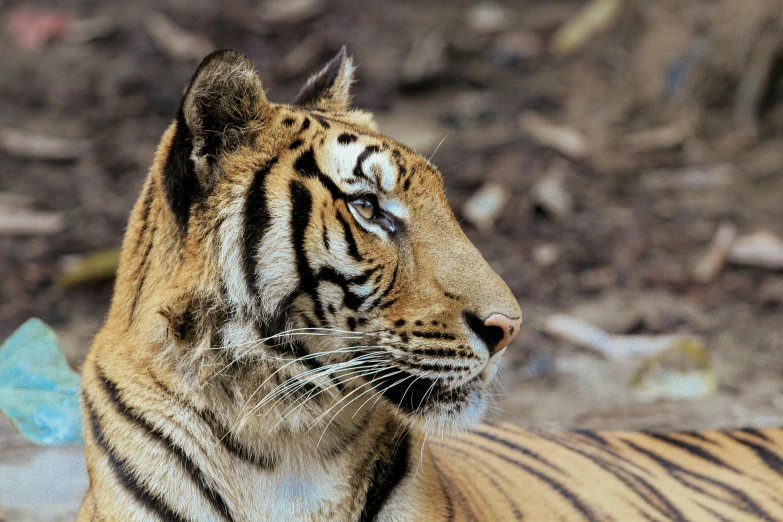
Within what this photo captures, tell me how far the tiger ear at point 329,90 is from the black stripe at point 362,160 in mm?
371

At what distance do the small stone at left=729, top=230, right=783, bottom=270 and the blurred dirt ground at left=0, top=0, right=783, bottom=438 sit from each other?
51mm

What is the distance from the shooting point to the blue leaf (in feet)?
6.90

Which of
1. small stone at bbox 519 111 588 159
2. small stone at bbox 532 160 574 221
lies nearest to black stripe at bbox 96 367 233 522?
small stone at bbox 532 160 574 221

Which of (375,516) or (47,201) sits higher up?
(47,201)

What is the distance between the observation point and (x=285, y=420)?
167 centimetres

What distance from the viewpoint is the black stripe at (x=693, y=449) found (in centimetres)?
231

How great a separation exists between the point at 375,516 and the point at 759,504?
1.11 metres

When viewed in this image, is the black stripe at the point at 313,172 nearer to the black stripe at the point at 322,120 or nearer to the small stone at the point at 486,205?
the black stripe at the point at 322,120

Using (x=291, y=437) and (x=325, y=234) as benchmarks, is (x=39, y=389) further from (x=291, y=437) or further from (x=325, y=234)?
(x=325, y=234)

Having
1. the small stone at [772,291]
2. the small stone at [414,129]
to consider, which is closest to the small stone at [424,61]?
the small stone at [414,129]

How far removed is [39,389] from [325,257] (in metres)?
0.98

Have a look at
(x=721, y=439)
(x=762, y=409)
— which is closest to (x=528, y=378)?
(x=762, y=409)

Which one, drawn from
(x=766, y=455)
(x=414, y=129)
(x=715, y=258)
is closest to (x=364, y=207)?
(x=766, y=455)

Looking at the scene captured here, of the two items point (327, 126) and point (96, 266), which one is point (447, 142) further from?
point (327, 126)
